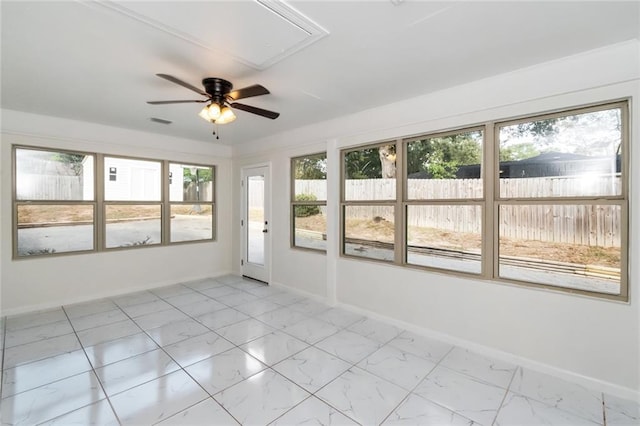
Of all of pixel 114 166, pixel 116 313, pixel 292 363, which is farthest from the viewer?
pixel 114 166

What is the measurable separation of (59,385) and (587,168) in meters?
4.52

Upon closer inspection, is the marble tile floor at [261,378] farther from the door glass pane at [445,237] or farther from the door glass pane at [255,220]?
the door glass pane at [255,220]

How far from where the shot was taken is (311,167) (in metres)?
4.35

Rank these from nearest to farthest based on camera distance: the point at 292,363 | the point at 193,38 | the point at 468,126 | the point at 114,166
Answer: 1. the point at 193,38
2. the point at 292,363
3. the point at 468,126
4. the point at 114,166

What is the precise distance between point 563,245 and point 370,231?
191cm

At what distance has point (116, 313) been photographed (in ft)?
11.8

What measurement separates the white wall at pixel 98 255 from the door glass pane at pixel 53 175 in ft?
0.40

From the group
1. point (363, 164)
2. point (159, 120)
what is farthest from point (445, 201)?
point (159, 120)

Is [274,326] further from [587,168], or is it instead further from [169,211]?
[587,168]

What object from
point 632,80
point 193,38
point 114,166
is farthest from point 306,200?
point 632,80

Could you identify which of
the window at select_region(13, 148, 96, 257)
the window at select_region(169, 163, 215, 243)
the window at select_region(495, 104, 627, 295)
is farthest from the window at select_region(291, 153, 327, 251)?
the window at select_region(13, 148, 96, 257)

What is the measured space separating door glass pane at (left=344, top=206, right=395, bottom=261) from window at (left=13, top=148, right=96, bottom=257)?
3.78m

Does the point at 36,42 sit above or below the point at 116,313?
above

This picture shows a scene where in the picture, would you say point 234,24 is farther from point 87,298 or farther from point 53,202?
point 87,298
